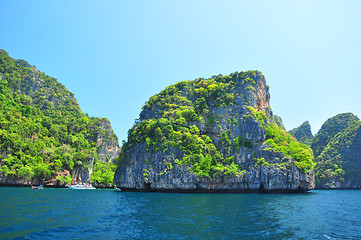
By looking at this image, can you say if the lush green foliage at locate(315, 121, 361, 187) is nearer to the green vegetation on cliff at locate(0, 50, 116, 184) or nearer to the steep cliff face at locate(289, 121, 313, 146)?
the steep cliff face at locate(289, 121, 313, 146)

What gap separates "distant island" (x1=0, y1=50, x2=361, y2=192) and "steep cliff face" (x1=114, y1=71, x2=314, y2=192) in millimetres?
274

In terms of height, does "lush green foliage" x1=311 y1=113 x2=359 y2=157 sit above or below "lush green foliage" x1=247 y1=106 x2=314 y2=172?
above

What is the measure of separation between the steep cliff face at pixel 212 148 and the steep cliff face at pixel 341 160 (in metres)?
68.4

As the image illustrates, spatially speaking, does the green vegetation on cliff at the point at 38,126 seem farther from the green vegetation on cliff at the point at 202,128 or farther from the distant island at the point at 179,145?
the green vegetation on cliff at the point at 202,128

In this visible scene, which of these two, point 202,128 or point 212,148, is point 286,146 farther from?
point 202,128

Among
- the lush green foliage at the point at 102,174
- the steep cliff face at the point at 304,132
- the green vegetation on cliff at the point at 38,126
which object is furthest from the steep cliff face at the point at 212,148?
the steep cliff face at the point at 304,132

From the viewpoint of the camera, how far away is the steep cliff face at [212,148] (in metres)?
A: 58.2

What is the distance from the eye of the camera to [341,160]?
407 feet

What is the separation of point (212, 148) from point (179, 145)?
35.8 feet

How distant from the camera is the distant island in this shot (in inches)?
2314

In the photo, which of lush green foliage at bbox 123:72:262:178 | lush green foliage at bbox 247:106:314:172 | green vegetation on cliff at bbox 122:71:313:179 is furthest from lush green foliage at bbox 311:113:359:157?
lush green foliage at bbox 123:72:262:178

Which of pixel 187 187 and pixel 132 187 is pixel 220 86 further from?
pixel 132 187

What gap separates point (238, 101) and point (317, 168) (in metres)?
85.7

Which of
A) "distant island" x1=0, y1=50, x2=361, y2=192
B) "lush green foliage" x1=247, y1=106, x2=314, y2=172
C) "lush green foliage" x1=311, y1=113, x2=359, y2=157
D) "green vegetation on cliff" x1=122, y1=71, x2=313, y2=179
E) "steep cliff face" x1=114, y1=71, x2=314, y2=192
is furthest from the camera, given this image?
"lush green foliage" x1=311, y1=113, x2=359, y2=157
